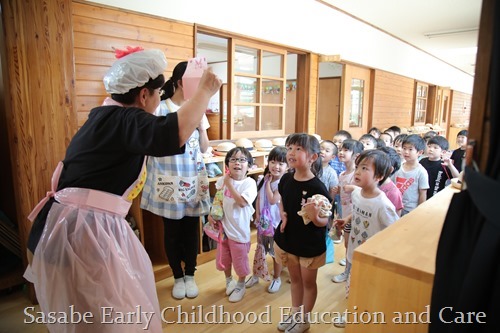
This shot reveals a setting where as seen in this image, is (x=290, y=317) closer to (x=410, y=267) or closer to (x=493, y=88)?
(x=410, y=267)

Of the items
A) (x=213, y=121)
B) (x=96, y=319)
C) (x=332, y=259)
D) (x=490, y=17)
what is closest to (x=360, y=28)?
(x=213, y=121)

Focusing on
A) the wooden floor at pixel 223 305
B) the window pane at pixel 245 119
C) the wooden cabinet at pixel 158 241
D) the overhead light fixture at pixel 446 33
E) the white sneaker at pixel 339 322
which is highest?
the overhead light fixture at pixel 446 33

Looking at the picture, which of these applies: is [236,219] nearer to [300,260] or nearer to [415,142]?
[300,260]

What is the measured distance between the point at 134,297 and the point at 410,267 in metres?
0.90

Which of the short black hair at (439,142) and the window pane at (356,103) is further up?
the window pane at (356,103)

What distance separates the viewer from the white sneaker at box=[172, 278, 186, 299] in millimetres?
2164

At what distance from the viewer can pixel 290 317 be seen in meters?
1.85

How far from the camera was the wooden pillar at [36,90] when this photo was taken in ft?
Answer: 5.93

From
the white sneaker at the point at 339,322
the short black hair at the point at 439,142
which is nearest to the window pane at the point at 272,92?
the short black hair at the point at 439,142

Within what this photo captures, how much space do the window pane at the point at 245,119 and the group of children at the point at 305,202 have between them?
1.17 metres

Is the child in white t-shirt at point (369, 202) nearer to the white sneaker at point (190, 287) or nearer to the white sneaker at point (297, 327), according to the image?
the white sneaker at point (297, 327)

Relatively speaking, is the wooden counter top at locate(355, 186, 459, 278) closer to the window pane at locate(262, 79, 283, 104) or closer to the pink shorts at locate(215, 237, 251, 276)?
the pink shorts at locate(215, 237, 251, 276)

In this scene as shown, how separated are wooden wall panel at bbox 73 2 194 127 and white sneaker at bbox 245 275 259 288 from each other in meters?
1.63

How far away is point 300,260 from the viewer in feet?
5.48
